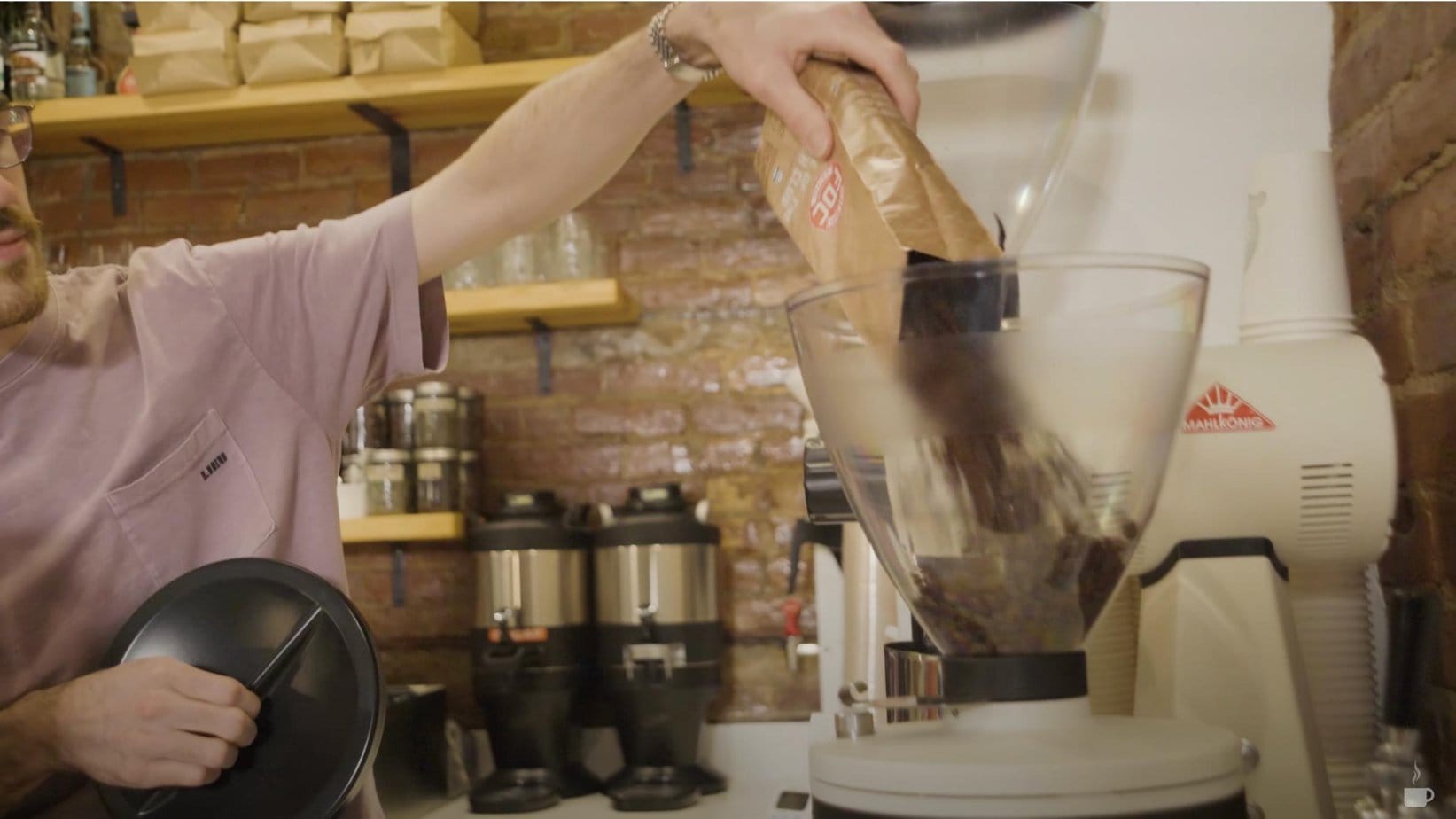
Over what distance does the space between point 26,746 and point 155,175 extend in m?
2.11

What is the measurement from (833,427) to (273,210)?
2.27 m

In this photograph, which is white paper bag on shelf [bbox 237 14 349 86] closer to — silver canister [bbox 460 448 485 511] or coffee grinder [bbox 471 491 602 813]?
silver canister [bbox 460 448 485 511]

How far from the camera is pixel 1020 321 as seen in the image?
1.92 ft

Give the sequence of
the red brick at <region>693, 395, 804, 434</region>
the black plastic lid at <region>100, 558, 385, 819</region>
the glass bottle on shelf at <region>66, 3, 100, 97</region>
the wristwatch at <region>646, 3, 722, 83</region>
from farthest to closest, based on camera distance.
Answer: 1. the glass bottle on shelf at <region>66, 3, 100, 97</region>
2. the red brick at <region>693, 395, 804, 434</region>
3. the wristwatch at <region>646, 3, 722, 83</region>
4. the black plastic lid at <region>100, 558, 385, 819</region>

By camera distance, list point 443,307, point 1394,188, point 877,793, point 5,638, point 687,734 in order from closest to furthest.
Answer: point 877,793
point 5,638
point 1394,188
point 443,307
point 687,734

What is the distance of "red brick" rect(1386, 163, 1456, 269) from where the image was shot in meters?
0.99

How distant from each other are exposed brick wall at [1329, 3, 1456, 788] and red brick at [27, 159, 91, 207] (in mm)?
2589

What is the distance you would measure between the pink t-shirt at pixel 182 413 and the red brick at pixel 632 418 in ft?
4.08

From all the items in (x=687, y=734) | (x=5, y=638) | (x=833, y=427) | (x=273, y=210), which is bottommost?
(x=687, y=734)

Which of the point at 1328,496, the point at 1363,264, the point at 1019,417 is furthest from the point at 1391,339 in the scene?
the point at 1019,417

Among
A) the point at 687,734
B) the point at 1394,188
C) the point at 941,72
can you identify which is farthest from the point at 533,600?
the point at 1394,188

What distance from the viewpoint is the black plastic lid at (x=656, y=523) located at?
215cm

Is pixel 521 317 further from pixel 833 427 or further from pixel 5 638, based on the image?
pixel 833 427

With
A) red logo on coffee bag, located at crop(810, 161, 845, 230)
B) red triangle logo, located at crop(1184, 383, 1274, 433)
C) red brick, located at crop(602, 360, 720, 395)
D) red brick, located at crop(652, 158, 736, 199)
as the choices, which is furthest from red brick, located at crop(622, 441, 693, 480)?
red logo on coffee bag, located at crop(810, 161, 845, 230)
